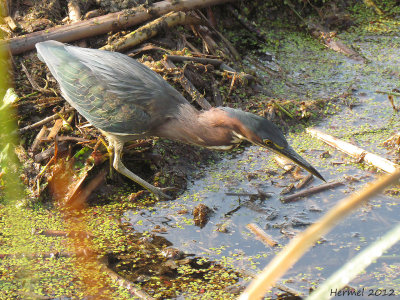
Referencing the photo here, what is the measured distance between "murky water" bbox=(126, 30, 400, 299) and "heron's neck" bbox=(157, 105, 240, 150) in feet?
1.77

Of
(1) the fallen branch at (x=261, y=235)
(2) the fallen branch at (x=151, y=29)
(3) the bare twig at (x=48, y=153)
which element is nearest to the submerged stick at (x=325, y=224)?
(1) the fallen branch at (x=261, y=235)

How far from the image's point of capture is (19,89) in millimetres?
5363

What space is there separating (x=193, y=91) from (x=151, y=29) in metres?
1.03

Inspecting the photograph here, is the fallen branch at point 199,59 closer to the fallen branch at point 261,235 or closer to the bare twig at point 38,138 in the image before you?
the bare twig at point 38,138

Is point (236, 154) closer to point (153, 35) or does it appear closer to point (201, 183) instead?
point (201, 183)

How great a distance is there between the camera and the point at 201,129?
435cm

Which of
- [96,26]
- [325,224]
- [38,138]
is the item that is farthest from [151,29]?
[325,224]

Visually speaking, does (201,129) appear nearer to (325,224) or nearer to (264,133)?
(264,133)

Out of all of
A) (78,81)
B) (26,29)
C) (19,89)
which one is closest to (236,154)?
(78,81)

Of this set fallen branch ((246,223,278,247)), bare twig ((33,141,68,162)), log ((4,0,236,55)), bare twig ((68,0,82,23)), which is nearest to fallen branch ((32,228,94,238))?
bare twig ((33,141,68,162))

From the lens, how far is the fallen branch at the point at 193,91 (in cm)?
531

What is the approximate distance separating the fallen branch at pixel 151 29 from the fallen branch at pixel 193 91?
526mm

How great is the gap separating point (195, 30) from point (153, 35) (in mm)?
603

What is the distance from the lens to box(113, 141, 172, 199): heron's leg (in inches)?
181
